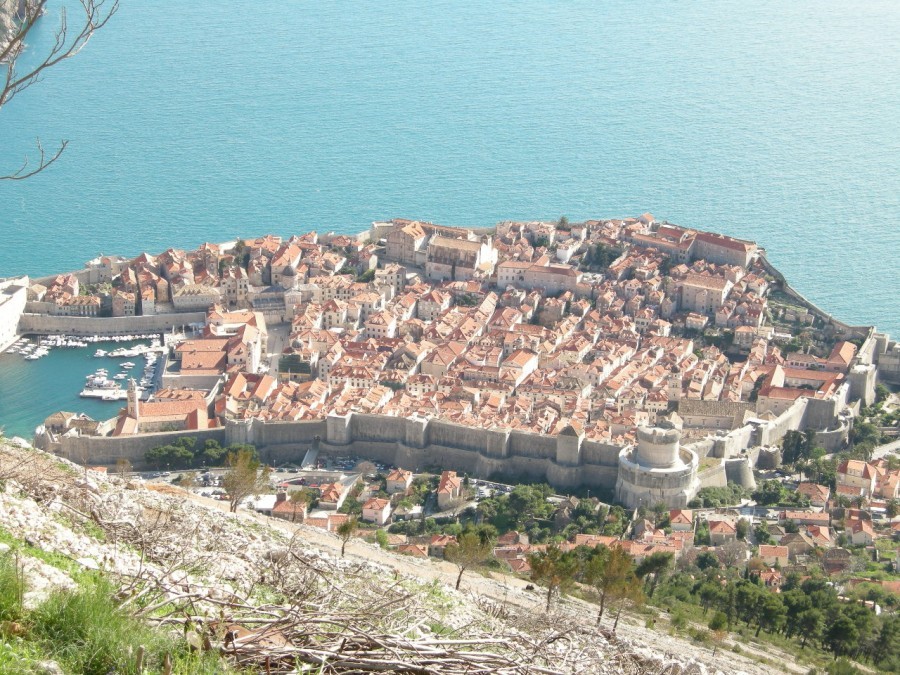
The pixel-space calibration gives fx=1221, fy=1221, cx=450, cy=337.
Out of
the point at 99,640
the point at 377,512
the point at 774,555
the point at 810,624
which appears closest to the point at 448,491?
the point at 377,512

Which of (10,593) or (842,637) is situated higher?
(10,593)

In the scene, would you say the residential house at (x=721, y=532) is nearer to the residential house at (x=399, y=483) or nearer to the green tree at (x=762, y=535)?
the green tree at (x=762, y=535)

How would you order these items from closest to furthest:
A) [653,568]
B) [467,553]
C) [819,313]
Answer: [467,553] → [653,568] → [819,313]

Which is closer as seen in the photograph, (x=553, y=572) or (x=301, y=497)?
(x=553, y=572)

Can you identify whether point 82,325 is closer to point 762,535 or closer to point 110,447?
point 110,447

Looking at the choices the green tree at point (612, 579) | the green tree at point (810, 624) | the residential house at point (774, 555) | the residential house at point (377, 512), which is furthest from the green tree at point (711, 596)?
the residential house at point (377, 512)

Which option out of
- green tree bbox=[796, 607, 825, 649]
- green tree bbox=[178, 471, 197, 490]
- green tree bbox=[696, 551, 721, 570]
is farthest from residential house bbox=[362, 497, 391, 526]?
green tree bbox=[796, 607, 825, 649]

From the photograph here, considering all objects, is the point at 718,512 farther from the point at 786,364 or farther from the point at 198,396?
the point at 198,396
